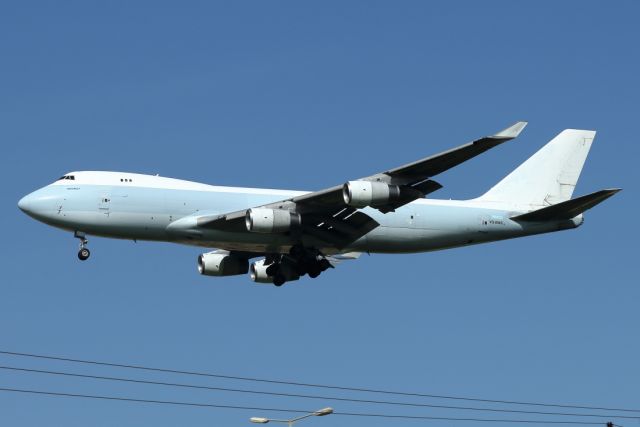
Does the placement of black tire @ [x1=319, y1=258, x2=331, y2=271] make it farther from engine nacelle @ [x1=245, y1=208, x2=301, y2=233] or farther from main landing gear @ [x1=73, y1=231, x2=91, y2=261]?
main landing gear @ [x1=73, y1=231, x2=91, y2=261]

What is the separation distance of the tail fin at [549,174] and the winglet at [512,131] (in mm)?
14467

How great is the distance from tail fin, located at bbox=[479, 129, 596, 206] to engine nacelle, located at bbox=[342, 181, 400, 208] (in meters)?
11.7

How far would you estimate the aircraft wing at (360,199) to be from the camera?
63812 millimetres

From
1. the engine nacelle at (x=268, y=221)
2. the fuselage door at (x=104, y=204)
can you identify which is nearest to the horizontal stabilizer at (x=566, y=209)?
the engine nacelle at (x=268, y=221)

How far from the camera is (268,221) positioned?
6756cm

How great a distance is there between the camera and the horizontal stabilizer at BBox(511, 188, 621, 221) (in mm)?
69375

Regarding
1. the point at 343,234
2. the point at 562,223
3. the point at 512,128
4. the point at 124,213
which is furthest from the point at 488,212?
the point at 124,213

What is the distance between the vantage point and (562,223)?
73438 mm

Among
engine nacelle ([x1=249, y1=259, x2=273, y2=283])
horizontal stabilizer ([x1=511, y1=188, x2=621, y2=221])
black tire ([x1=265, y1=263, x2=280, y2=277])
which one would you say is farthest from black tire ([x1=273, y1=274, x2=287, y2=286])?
horizontal stabilizer ([x1=511, y1=188, x2=621, y2=221])

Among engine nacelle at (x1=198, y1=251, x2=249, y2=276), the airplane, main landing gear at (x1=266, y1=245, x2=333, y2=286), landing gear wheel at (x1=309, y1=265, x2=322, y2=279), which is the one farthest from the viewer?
engine nacelle at (x1=198, y1=251, x2=249, y2=276)

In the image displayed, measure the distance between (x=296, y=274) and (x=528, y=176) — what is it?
14.3 m

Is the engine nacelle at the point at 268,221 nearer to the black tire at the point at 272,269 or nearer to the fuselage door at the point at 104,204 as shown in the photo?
the black tire at the point at 272,269

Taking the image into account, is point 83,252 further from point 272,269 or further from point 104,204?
point 272,269

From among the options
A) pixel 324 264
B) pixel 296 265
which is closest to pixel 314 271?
pixel 324 264
